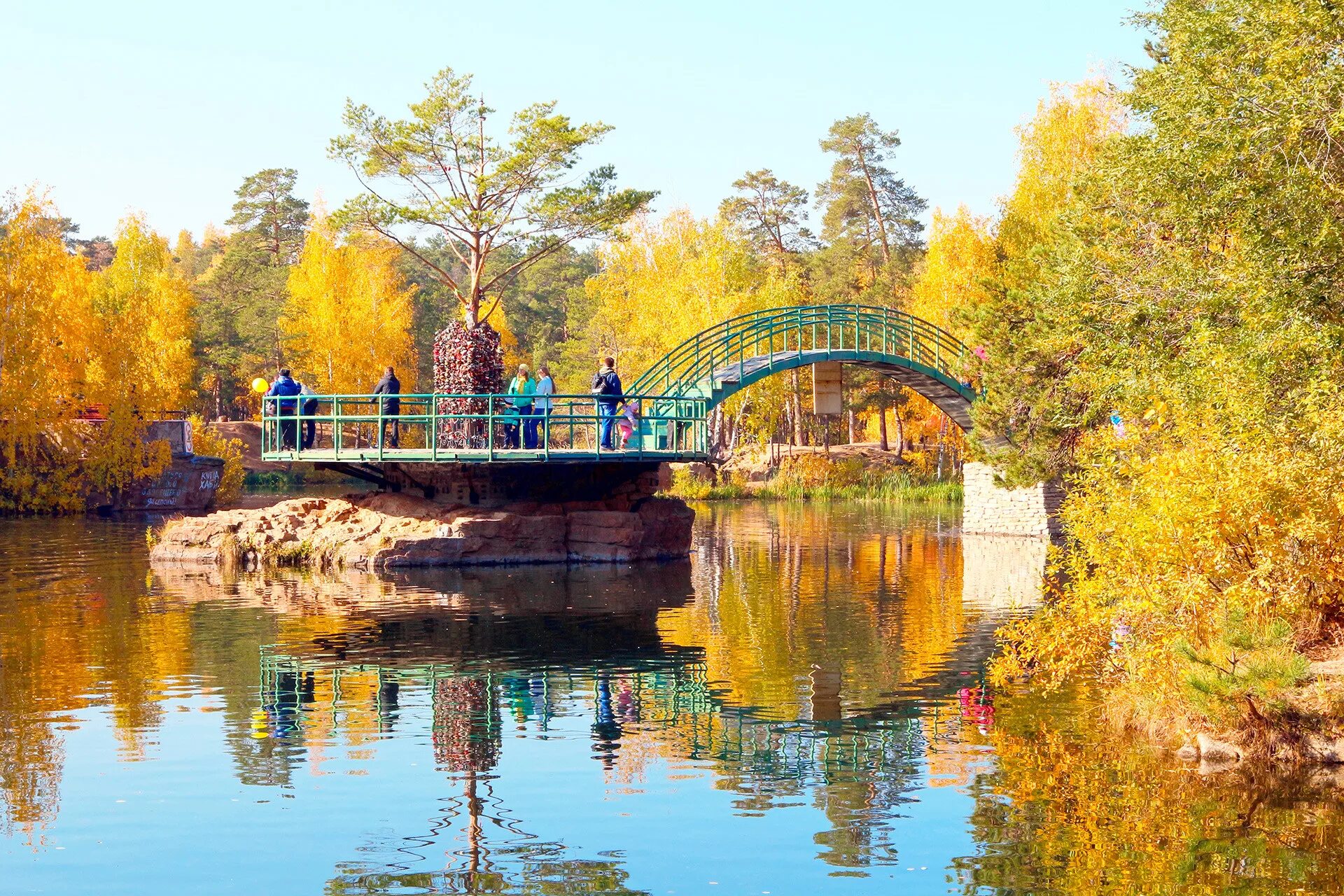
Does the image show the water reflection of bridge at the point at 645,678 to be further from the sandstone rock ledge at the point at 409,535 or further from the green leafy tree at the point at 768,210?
the green leafy tree at the point at 768,210

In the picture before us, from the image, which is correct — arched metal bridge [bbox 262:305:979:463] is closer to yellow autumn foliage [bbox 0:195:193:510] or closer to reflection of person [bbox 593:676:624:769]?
reflection of person [bbox 593:676:624:769]

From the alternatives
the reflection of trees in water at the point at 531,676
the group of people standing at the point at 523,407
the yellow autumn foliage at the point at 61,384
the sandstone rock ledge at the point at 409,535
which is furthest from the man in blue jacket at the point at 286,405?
the yellow autumn foliage at the point at 61,384

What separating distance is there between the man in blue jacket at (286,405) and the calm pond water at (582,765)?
7.20 metres

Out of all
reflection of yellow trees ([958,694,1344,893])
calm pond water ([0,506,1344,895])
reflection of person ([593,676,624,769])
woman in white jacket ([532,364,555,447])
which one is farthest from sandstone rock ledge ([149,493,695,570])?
reflection of yellow trees ([958,694,1344,893])

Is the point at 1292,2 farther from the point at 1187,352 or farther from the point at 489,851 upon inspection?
the point at 489,851

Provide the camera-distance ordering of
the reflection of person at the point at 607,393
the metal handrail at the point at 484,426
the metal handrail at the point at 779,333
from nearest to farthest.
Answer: the metal handrail at the point at 484,426 → the reflection of person at the point at 607,393 → the metal handrail at the point at 779,333

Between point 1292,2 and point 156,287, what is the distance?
53.9 metres

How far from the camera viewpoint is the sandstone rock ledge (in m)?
28.2

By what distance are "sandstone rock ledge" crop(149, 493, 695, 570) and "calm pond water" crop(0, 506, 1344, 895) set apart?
17.6 ft

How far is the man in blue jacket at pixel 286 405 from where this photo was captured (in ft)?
96.5

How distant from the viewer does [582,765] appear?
12602 millimetres

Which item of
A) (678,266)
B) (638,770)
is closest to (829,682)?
(638,770)

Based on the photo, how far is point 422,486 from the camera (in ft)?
98.0

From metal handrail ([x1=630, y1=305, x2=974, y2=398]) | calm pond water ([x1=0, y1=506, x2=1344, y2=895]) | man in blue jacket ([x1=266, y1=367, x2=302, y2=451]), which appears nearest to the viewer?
calm pond water ([x1=0, y1=506, x2=1344, y2=895])
